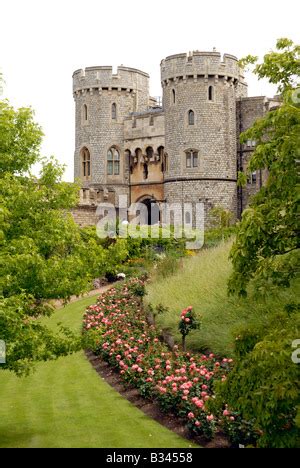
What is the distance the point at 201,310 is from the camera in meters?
16.3

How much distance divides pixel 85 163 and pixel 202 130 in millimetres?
9627

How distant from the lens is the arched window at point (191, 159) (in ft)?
135

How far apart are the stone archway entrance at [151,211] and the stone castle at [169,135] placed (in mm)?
112

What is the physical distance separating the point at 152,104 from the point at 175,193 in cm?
1082

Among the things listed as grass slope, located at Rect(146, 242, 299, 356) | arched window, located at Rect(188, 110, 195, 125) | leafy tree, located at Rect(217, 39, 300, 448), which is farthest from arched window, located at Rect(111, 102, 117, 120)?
leafy tree, located at Rect(217, 39, 300, 448)

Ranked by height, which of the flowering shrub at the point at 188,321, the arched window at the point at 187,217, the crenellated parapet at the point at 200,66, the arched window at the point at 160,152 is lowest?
the flowering shrub at the point at 188,321

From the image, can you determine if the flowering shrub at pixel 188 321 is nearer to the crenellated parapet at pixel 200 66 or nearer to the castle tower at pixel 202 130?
the castle tower at pixel 202 130

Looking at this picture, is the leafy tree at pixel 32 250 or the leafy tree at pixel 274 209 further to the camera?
the leafy tree at pixel 32 250

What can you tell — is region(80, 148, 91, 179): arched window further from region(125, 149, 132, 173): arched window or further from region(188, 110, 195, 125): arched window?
region(188, 110, 195, 125): arched window

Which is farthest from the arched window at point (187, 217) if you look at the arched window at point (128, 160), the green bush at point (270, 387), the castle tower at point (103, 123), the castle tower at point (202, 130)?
the green bush at point (270, 387)

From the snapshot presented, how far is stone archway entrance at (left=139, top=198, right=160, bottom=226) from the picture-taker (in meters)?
43.8

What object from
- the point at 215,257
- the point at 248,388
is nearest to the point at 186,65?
the point at 215,257

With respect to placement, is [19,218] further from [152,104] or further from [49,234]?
[152,104]

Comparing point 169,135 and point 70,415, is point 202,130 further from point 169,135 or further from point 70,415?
Result: point 70,415
